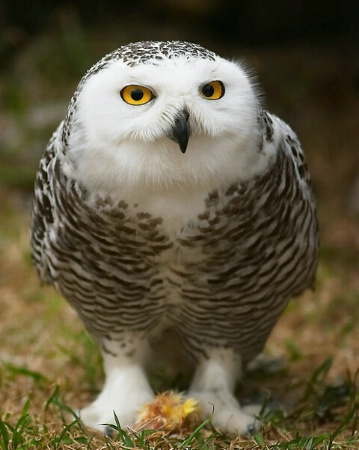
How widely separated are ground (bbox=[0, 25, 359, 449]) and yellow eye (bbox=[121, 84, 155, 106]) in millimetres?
1209

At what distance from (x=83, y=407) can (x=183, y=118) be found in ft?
5.92

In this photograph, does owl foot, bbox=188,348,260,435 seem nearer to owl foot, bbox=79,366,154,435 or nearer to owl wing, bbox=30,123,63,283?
owl foot, bbox=79,366,154,435

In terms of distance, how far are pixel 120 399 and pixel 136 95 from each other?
153 centimetres

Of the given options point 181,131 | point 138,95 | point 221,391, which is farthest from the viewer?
point 221,391

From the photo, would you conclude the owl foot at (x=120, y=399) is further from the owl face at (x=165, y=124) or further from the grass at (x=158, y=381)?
the owl face at (x=165, y=124)

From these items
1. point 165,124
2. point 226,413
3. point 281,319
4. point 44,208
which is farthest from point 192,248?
point 281,319

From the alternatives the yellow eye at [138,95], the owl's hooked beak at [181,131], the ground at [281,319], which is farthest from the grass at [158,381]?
the yellow eye at [138,95]

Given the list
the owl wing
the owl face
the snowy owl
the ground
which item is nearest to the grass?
the ground

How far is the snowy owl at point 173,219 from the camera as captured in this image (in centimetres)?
280

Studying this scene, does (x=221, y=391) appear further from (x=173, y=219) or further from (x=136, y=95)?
(x=136, y=95)

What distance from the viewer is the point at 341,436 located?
3418 millimetres

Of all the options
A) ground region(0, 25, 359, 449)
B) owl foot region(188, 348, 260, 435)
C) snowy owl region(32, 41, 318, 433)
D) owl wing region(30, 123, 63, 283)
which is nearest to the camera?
snowy owl region(32, 41, 318, 433)

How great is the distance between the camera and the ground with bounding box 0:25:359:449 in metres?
3.49

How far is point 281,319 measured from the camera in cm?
532
